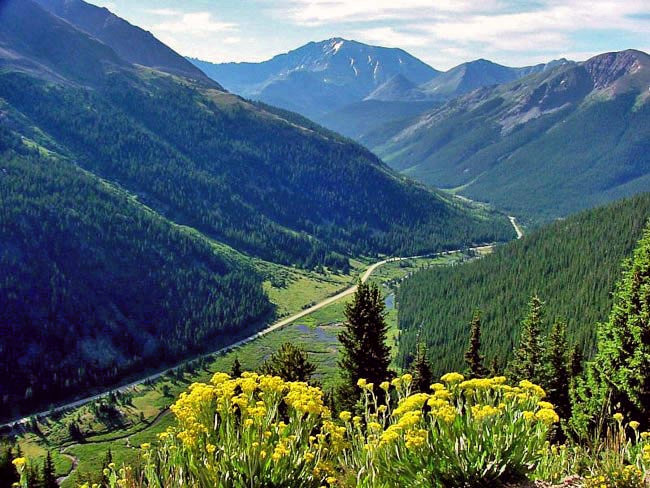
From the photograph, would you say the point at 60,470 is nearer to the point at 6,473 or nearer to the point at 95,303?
the point at 6,473

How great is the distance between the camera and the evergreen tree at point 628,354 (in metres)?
24.9

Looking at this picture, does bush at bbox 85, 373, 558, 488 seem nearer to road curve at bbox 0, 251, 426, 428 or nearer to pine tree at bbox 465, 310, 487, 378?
pine tree at bbox 465, 310, 487, 378

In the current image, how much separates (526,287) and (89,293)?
11459cm

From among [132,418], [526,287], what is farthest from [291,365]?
[526,287]

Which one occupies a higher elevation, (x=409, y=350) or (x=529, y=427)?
(x=529, y=427)

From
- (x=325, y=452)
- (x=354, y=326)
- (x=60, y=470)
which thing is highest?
(x=325, y=452)

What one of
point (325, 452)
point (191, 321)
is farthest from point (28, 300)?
point (325, 452)

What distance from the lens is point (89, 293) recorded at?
15088cm

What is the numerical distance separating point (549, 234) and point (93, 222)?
463 ft

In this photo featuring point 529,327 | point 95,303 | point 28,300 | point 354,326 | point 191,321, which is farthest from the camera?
point 191,321

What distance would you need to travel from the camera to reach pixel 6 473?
188 ft

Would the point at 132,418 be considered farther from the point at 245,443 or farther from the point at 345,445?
the point at 245,443

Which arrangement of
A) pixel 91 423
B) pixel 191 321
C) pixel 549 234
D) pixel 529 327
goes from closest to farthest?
pixel 529 327 < pixel 91 423 < pixel 191 321 < pixel 549 234

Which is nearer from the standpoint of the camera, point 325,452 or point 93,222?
point 325,452
